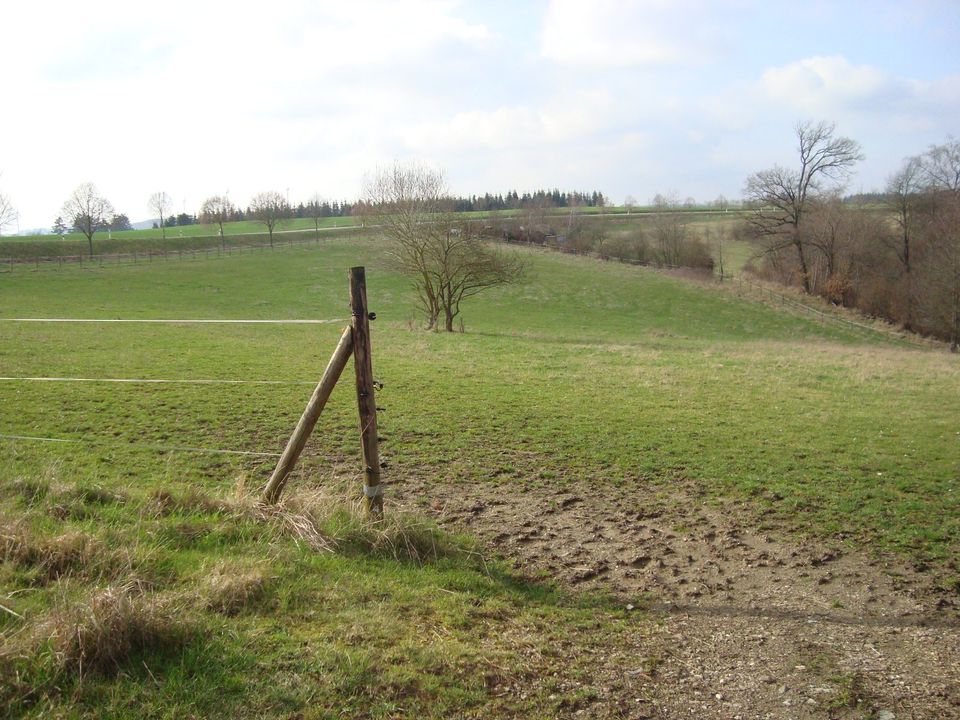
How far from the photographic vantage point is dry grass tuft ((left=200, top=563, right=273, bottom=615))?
4.40 metres

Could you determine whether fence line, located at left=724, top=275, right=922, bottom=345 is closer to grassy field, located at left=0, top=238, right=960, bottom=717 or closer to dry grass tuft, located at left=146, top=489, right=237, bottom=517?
grassy field, located at left=0, top=238, right=960, bottom=717

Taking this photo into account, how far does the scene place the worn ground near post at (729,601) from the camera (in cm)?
400

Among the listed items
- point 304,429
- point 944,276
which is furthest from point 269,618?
point 944,276

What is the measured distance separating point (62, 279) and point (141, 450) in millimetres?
49741

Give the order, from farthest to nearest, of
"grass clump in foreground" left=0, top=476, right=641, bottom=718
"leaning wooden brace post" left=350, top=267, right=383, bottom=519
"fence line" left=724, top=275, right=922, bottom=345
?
1. "fence line" left=724, top=275, right=922, bottom=345
2. "leaning wooden brace post" left=350, top=267, right=383, bottom=519
3. "grass clump in foreground" left=0, top=476, right=641, bottom=718

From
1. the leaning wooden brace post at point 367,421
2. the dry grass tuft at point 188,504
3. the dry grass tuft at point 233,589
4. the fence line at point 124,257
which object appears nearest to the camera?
the dry grass tuft at point 233,589

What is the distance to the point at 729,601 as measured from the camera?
5.38 metres

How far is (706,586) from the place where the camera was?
5637 millimetres

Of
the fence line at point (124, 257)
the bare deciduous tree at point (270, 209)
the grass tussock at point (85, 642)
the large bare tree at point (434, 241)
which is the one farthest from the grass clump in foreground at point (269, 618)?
the bare deciduous tree at point (270, 209)

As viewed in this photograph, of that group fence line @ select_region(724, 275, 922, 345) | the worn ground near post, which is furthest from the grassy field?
fence line @ select_region(724, 275, 922, 345)

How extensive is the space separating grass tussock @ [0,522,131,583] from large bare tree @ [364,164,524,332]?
1105 inches

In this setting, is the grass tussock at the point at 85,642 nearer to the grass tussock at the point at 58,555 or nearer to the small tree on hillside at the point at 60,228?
the grass tussock at the point at 58,555

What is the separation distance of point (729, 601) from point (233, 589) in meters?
3.72

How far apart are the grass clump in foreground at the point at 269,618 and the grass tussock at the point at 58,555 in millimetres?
18
